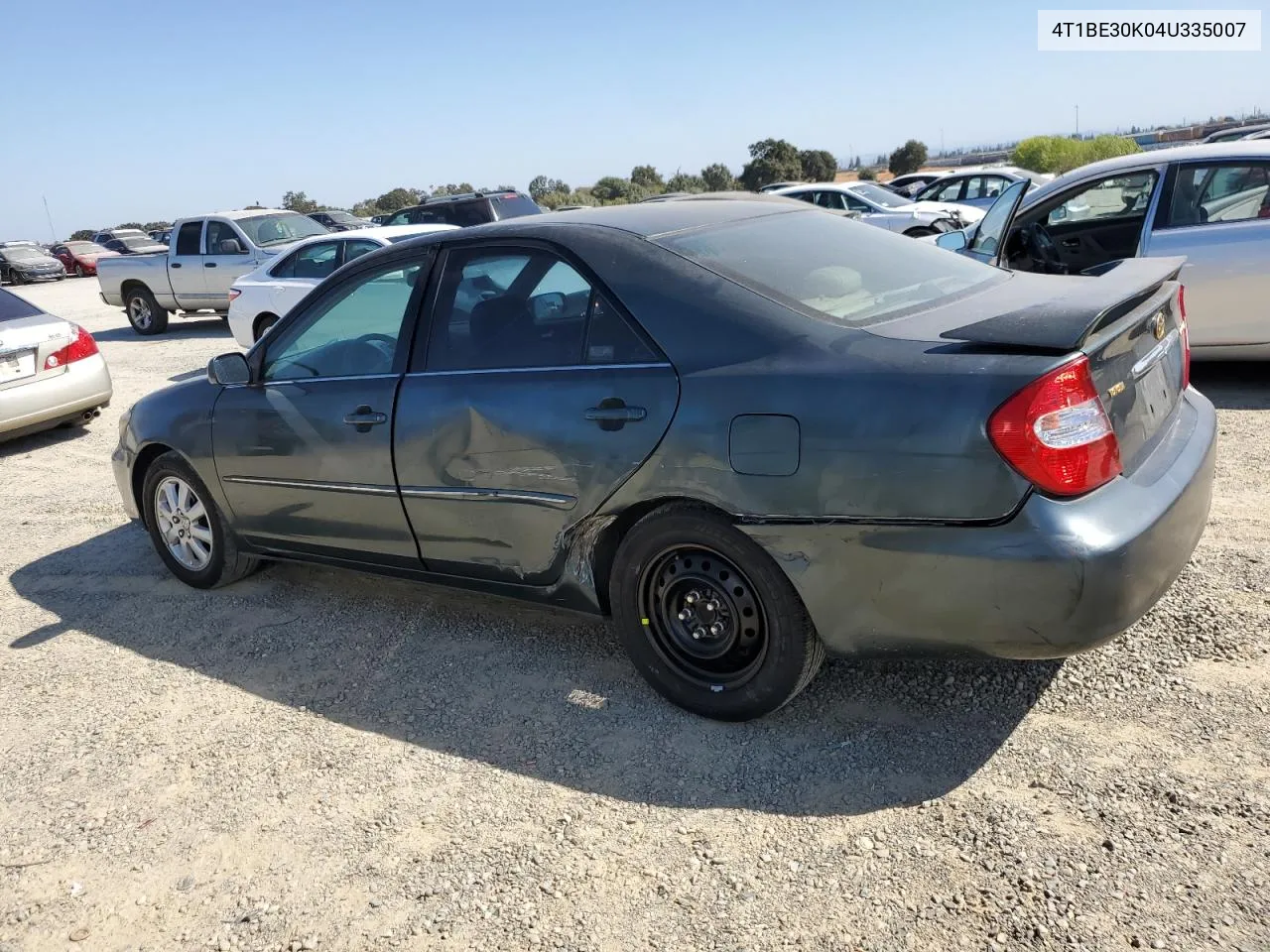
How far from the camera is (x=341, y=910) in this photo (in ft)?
8.98

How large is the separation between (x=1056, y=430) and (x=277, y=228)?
14.5 metres

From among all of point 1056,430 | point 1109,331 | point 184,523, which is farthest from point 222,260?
point 1056,430

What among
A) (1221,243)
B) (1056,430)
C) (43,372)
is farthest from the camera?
(43,372)

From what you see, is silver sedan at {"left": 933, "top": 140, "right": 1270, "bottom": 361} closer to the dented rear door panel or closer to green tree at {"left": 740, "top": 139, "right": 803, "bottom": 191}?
the dented rear door panel

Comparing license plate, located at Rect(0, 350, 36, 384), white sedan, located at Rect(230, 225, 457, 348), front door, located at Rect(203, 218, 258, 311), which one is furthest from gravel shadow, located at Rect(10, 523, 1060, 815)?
front door, located at Rect(203, 218, 258, 311)

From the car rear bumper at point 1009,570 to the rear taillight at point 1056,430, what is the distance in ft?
0.20

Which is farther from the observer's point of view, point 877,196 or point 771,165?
point 771,165

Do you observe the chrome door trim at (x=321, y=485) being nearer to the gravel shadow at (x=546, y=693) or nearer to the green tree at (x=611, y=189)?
the gravel shadow at (x=546, y=693)

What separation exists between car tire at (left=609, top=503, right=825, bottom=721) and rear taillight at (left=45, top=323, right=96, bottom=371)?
7090 millimetres

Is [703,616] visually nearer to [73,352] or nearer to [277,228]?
[73,352]

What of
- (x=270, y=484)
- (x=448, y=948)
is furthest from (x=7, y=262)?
(x=448, y=948)

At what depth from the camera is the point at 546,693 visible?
375cm

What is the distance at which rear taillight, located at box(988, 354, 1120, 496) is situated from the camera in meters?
2.67

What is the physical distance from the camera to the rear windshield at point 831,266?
3.27 meters
